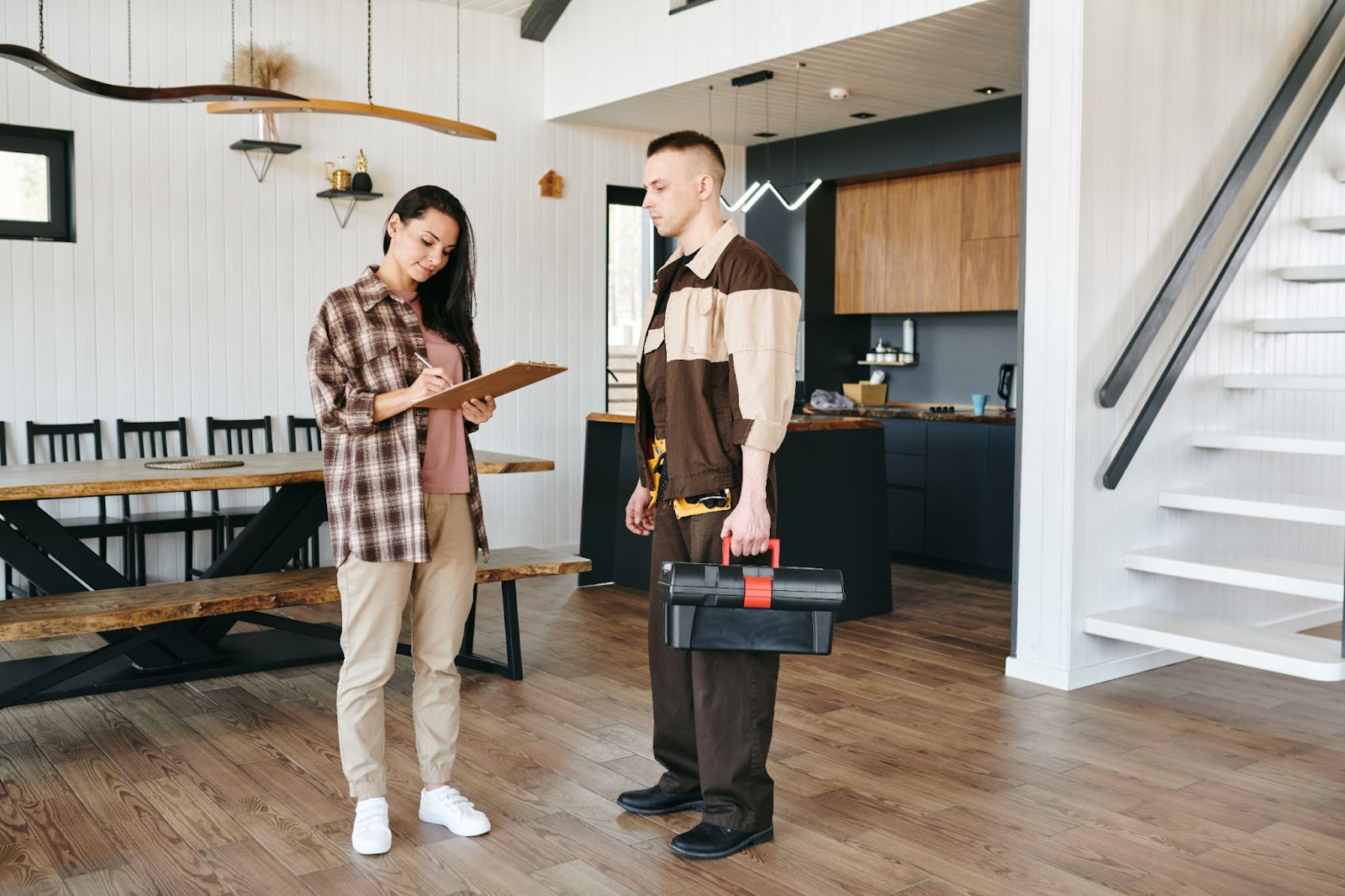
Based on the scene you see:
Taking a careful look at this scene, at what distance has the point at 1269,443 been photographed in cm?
435

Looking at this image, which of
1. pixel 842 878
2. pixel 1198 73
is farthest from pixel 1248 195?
pixel 842 878

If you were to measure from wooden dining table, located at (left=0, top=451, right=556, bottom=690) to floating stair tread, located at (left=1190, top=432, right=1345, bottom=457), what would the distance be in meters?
2.53

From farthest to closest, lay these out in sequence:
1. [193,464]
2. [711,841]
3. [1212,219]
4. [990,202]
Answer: [990,202]
[1212,219]
[193,464]
[711,841]

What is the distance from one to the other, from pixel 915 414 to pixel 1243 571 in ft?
9.44

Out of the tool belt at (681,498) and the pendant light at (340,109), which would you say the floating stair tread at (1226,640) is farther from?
the pendant light at (340,109)

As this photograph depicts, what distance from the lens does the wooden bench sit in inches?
133

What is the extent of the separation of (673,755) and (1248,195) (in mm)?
3316

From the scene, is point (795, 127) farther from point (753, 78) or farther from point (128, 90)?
point (128, 90)

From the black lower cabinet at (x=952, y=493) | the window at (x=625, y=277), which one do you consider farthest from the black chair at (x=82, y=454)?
the black lower cabinet at (x=952, y=493)

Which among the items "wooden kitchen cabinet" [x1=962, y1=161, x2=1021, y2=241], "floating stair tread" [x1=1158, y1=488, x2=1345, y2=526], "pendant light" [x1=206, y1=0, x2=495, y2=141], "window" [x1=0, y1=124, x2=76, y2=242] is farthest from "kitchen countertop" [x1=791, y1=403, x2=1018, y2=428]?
"window" [x1=0, y1=124, x2=76, y2=242]

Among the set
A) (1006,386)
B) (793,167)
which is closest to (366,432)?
(1006,386)

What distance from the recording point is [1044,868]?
2.67m

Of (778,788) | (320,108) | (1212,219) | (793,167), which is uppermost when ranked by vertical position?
(793,167)

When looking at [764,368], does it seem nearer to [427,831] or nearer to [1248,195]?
[427,831]
